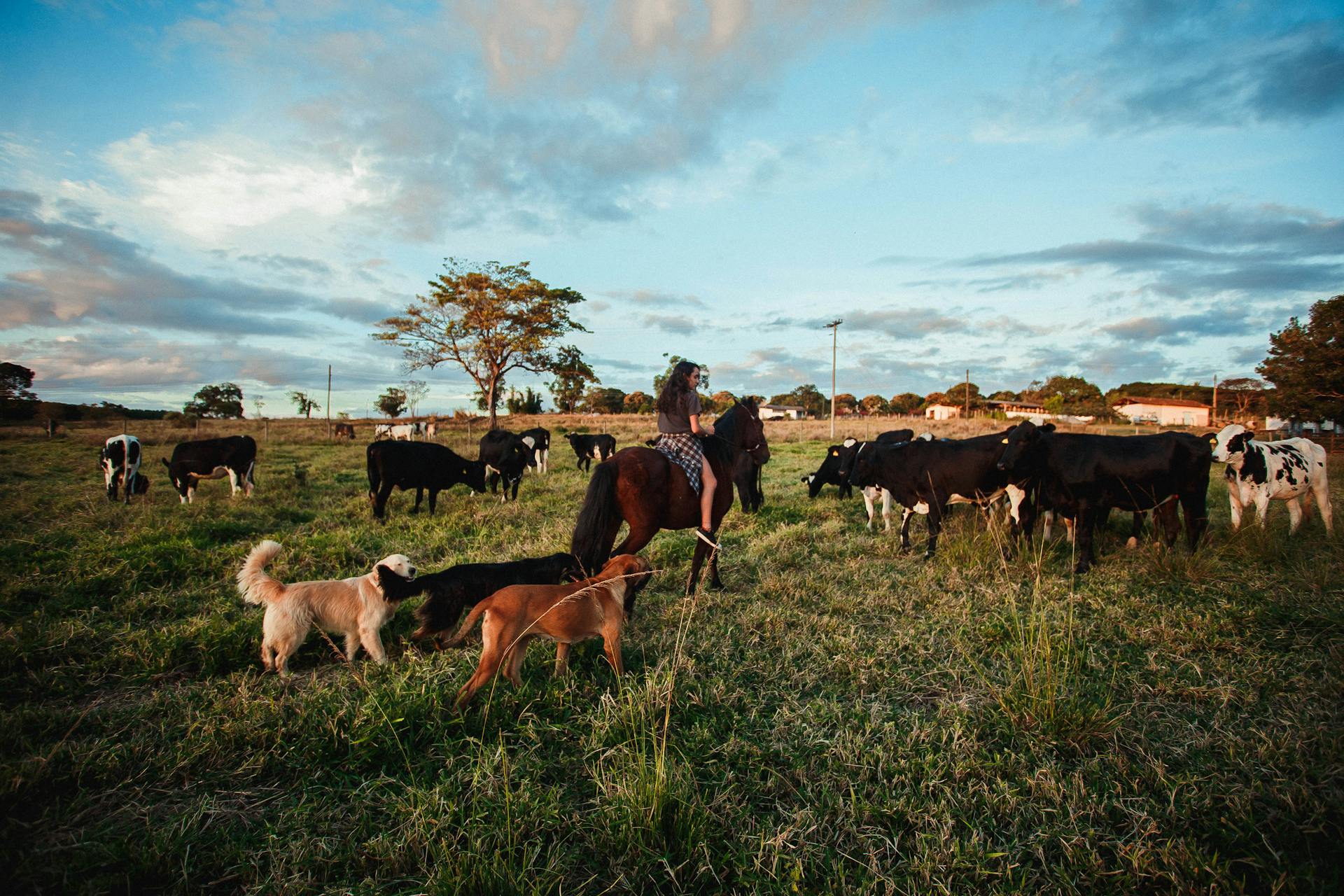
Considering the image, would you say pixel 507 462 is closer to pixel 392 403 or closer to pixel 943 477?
pixel 943 477

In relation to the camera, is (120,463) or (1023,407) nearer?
(120,463)

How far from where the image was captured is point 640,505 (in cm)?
549

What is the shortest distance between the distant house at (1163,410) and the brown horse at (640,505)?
70705 mm

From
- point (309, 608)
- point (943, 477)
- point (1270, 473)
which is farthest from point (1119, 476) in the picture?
point (309, 608)

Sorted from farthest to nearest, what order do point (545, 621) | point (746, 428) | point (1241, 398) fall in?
point (1241, 398), point (746, 428), point (545, 621)

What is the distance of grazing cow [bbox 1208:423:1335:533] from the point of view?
25.3 feet

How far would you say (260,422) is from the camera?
1626 inches

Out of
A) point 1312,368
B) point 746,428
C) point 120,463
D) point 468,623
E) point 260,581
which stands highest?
point 1312,368

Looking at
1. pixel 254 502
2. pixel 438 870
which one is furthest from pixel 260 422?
pixel 438 870

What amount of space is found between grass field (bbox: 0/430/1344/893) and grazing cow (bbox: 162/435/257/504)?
615cm

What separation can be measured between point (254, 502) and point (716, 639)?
1008 cm

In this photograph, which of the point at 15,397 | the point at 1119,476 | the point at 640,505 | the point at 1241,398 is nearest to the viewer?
the point at 640,505

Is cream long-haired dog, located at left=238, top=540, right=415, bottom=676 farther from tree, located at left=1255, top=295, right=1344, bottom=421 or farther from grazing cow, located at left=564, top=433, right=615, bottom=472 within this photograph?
tree, located at left=1255, top=295, right=1344, bottom=421

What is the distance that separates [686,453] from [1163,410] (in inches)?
3526
